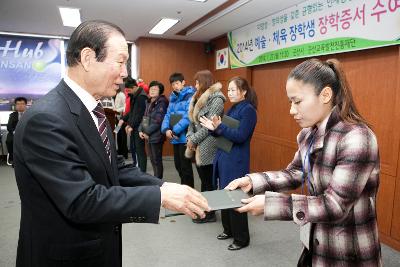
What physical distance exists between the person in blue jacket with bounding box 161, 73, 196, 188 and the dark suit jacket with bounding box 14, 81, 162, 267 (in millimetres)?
2395

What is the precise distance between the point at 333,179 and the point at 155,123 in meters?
3.25

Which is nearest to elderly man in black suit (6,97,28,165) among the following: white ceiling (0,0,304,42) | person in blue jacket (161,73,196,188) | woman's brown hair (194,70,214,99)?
white ceiling (0,0,304,42)

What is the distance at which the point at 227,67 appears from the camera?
18.2 ft

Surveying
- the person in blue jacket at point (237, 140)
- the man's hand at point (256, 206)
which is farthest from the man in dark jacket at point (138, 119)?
the man's hand at point (256, 206)

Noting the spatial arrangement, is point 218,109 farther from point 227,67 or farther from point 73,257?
point 227,67

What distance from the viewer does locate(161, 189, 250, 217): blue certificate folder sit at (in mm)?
1075

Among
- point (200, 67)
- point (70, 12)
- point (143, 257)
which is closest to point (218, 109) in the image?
point (143, 257)

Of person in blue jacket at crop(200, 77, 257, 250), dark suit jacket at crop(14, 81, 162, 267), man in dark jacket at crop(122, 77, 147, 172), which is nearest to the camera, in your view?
dark suit jacket at crop(14, 81, 162, 267)

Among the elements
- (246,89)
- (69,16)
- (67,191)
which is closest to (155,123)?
(246,89)

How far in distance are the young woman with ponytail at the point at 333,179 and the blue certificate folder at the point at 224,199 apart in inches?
1.7

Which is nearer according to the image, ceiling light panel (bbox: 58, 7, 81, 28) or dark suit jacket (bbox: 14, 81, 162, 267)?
dark suit jacket (bbox: 14, 81, 162, 267)

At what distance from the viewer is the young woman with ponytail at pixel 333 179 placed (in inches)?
38.6

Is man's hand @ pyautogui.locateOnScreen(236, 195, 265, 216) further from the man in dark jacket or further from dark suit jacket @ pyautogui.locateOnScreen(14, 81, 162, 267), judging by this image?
the man in dark jacket

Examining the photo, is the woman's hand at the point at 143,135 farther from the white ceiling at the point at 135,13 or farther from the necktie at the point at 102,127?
the necktie at the point at 102,127
